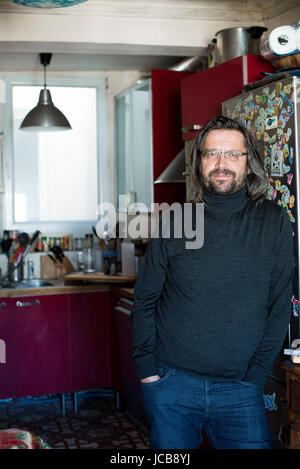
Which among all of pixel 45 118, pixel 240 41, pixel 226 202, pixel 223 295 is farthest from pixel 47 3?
pixel 45 118

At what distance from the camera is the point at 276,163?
2434 mm

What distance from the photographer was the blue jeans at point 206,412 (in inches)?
73.4

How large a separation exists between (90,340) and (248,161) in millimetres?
2656

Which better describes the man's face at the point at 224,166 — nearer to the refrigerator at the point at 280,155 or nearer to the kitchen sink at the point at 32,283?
the refrigerator at the point at 280,155

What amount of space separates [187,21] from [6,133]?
198 centimetres

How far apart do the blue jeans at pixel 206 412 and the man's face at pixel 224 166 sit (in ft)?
2.16

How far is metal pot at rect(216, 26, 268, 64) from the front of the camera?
3.30 m

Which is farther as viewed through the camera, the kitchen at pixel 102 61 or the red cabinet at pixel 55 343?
the red cabinet at pixel 55 343

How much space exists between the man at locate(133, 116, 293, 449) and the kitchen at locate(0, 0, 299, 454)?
6.40 feet

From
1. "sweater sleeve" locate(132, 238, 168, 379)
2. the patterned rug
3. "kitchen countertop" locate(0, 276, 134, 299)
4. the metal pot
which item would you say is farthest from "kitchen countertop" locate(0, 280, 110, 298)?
"sweater sleeve" locate(132, 238, 168, 379)

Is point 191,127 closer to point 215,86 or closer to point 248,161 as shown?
point 215,86

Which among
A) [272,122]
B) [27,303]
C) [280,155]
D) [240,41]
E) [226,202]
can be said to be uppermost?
[240,41]

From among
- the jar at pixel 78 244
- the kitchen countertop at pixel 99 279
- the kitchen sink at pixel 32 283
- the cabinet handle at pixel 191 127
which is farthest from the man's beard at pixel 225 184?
the jar at pixel 78 244

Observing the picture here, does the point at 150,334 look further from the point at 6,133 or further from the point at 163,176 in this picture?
the point at 6,133
